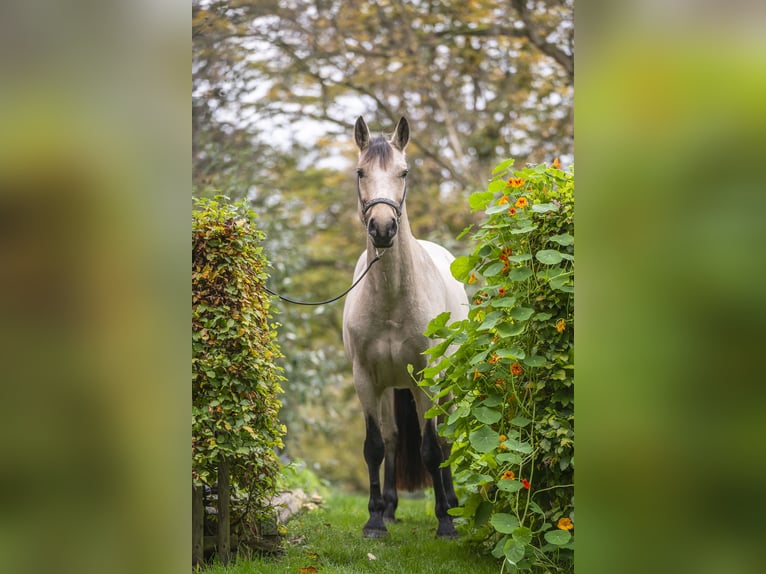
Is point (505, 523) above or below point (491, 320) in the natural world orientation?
below

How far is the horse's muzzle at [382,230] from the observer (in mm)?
3691

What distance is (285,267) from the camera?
7.54 m

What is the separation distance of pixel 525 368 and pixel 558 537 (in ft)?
2.29

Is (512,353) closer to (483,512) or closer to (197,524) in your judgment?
(483,512)

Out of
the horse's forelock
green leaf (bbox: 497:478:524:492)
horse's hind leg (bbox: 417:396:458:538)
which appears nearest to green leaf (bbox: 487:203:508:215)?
the horse's forelock

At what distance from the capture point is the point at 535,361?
2.95m

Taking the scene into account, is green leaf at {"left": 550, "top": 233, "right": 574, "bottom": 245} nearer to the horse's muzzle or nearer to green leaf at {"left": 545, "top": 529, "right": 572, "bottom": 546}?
the horse's muzzle

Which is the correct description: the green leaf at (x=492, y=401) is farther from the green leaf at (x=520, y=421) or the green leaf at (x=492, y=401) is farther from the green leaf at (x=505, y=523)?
the green leaf at (x=505, y=523)

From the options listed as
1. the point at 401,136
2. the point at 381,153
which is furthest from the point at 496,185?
the point at 401,136

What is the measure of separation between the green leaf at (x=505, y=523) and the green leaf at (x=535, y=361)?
0.62 m

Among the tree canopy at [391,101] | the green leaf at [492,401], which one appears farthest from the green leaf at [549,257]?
the tree canopy at [391,101]
